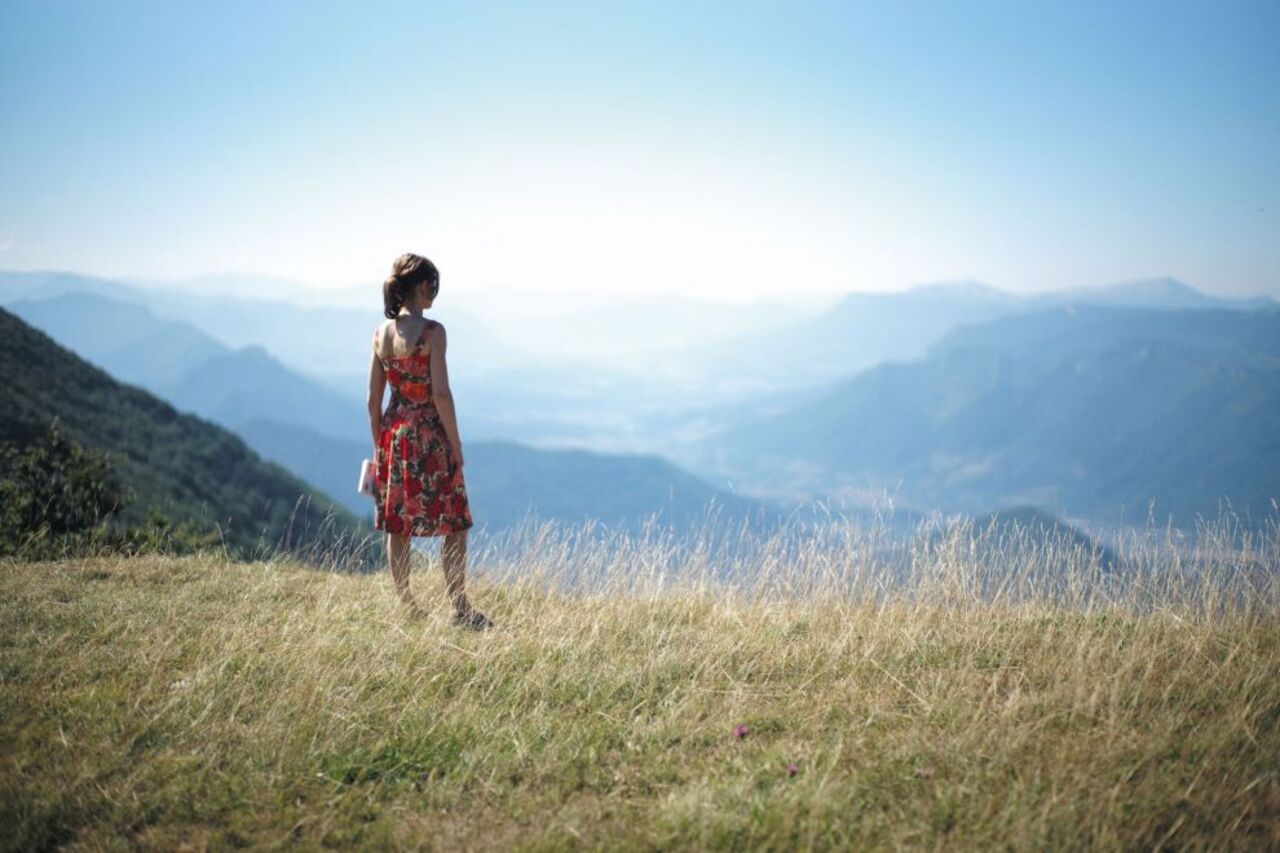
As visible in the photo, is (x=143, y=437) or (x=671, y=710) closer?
(x=671, y=710)

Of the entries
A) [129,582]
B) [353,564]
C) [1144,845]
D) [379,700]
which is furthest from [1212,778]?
[129,582]

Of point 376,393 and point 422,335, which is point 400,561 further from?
point 422,335

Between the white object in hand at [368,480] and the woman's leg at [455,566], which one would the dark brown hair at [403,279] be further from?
the woman's leg at [455,566]

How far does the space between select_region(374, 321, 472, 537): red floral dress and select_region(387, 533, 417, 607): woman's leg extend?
108 millimetres

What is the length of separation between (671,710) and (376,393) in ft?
9.37

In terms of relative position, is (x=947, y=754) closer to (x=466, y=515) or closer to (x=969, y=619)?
(x=969, y=619)

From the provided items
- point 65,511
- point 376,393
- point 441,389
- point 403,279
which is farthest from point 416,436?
point 65,511

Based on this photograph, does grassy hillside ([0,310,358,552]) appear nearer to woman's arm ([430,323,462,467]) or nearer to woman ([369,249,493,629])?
woman ([369,249,493,629])

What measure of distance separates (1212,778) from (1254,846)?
34 centimetres

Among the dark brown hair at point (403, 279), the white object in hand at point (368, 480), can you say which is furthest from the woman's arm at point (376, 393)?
the dark brown hair at point (403, 279)

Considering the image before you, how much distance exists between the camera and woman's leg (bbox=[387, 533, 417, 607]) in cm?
488

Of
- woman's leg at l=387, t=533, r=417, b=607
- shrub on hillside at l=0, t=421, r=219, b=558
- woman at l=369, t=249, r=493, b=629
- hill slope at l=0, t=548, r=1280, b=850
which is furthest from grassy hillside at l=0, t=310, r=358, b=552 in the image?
hill slope at l=0, t=548, r=1280, b=850

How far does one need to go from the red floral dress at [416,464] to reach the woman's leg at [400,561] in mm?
108

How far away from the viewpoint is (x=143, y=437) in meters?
43.2
